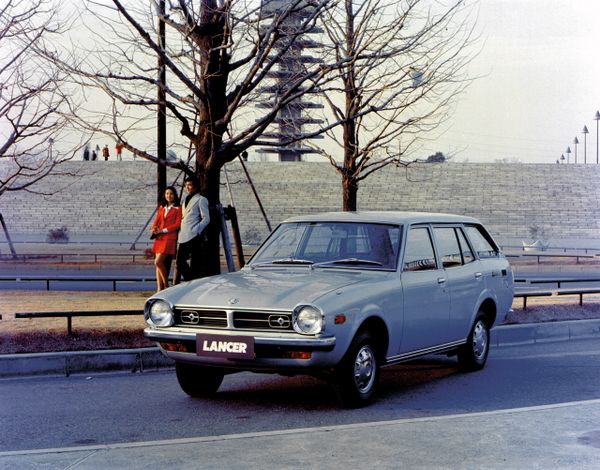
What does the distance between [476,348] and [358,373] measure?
2550 mm

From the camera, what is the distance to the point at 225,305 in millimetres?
7082

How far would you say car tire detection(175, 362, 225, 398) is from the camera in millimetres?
7730

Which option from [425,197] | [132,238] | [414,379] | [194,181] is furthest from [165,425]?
[425,197]

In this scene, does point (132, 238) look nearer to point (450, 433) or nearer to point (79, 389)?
point (79, 389)

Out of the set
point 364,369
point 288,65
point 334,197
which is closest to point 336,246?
point 364,369

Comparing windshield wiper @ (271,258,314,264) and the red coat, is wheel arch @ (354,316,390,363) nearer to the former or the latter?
windshield wiper @ (271,258,314,264)

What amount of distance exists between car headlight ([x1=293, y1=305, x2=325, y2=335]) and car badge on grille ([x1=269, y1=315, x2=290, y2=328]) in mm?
76

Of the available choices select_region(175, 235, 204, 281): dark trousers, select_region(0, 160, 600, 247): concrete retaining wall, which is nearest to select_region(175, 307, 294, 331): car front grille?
select_region(175, 235, 204, 281): dark trousers

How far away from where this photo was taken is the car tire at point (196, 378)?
7730 millimetres

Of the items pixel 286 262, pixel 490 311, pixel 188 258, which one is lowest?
pixel 490 311

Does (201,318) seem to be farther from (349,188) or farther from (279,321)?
(349,188)

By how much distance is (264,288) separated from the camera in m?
7.29

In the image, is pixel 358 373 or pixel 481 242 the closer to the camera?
pixel 358 373

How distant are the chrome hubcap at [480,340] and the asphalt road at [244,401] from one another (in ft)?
0.68
